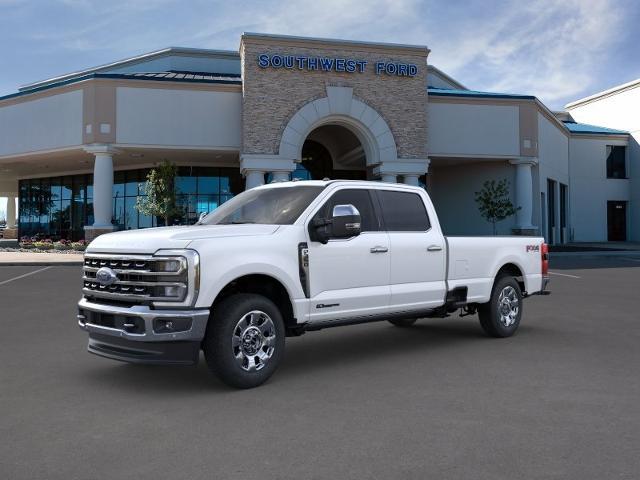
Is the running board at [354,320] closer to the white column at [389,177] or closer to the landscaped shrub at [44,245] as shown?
the white column at [389,177]

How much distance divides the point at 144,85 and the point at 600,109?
3764 centimetres

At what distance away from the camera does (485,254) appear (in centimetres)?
851

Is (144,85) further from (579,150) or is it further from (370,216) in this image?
(579,150)

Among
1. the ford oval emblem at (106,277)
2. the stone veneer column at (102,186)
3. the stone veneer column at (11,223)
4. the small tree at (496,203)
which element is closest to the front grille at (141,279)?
the ford oval emblem at (106,277)

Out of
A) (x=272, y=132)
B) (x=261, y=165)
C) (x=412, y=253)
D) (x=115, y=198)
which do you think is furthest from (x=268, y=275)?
(x=115, y=198)

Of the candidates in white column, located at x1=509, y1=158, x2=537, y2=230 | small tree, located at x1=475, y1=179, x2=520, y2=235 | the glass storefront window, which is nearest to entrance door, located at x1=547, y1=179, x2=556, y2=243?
white column, located at x1=509, y1=158, x2=537, y2=230

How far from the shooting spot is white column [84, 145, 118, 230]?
96.6 ft

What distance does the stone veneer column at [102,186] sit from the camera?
29.4m

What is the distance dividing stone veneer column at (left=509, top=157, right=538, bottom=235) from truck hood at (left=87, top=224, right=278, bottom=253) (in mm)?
29332

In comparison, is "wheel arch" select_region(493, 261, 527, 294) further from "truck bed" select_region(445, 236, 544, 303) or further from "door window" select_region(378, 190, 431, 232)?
"door window" select_region(378, 190, 431, 232)

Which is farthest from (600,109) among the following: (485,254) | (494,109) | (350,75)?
(485,254)

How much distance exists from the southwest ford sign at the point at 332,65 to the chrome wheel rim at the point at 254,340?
24115mm

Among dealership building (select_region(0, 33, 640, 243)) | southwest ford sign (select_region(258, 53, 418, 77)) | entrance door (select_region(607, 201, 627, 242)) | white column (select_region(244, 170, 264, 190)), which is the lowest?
entrance door (select_region(607, 201, 627, 242))

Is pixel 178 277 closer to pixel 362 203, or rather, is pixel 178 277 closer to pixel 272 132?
pixel 362 203
